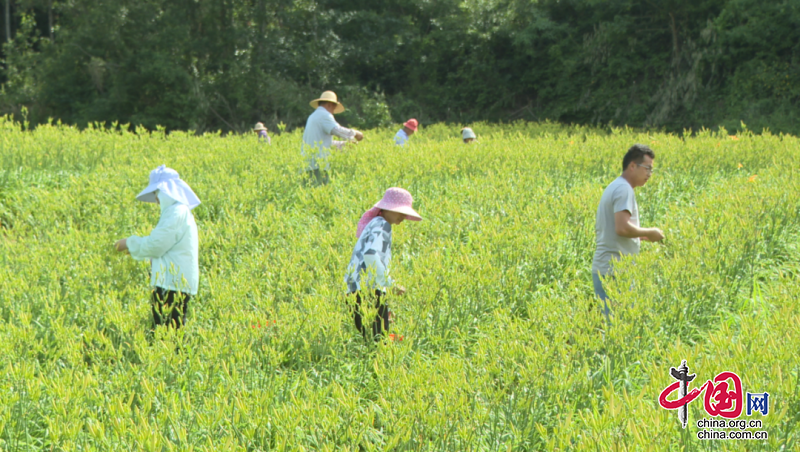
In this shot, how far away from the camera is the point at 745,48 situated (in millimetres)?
17312

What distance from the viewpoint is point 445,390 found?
260 cm

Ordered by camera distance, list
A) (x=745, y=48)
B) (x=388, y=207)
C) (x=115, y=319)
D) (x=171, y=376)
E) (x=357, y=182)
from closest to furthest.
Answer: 1. (x=171, y=376)
2. (x=115, y=319)
3. (x=388, y=207)
4. (x=357, y=182)
5. (x=745, y=48)

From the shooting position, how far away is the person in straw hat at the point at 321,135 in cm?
786

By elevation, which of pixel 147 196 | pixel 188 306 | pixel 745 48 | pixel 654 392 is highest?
pixel 745 48

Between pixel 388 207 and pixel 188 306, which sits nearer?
pixel 388 207

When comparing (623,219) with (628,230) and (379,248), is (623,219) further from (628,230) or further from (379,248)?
(379,248)

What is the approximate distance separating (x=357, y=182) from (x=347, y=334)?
4.28 meters

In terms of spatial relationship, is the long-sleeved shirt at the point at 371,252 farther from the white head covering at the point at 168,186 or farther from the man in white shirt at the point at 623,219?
the man in white shirt at the point at 623,219

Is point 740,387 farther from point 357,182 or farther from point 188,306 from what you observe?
point 357,182

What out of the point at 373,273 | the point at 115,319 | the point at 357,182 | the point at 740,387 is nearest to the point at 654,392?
the point at 740,387

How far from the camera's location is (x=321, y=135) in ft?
27.0

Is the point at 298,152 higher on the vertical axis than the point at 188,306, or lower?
higher

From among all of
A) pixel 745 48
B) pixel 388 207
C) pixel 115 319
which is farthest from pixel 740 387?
pixel 745 48

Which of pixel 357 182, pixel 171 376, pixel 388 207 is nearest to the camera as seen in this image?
pixel 171 376
